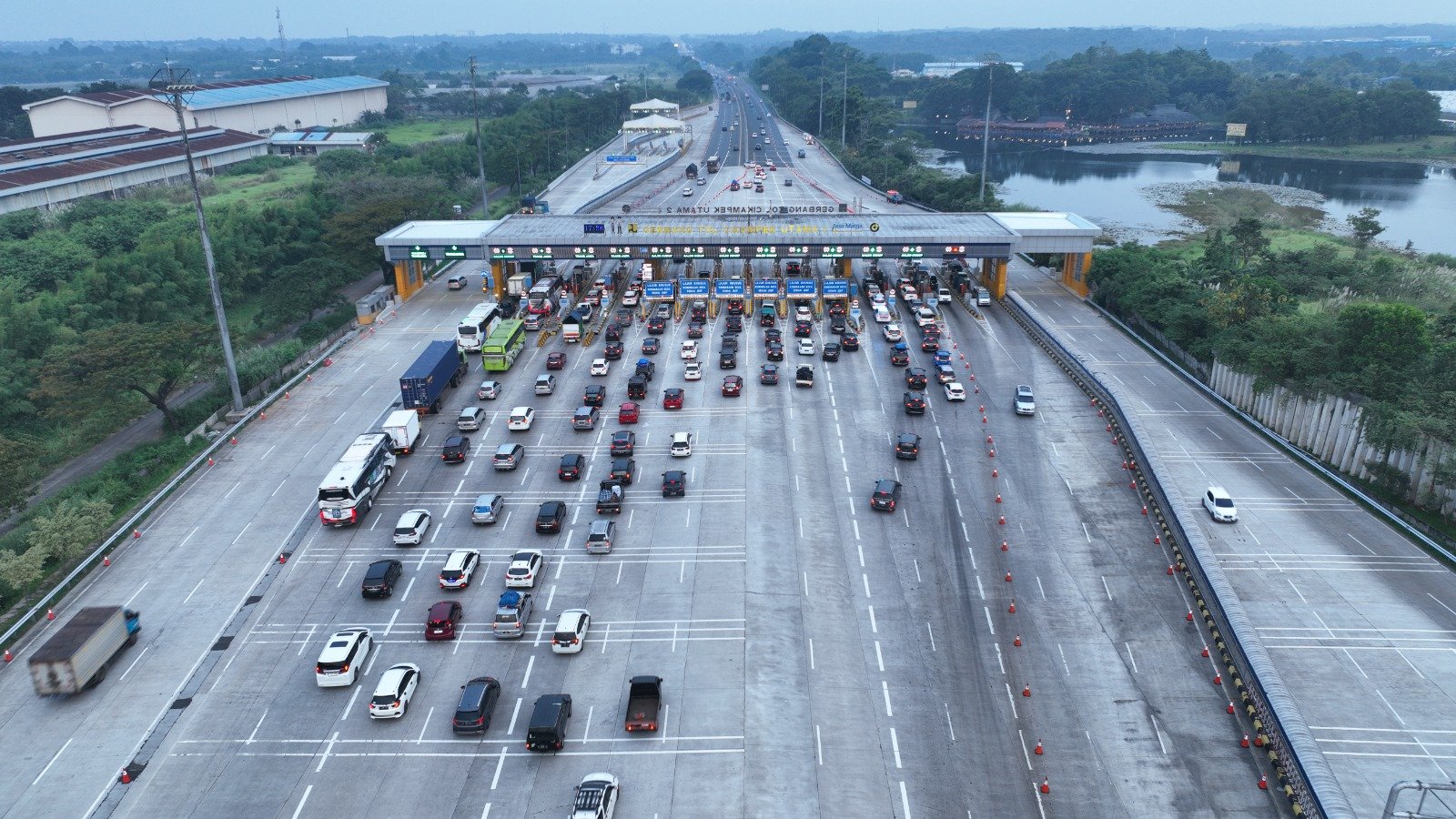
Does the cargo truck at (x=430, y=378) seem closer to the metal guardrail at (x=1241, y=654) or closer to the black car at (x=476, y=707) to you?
the black car at (x=476, y=707)

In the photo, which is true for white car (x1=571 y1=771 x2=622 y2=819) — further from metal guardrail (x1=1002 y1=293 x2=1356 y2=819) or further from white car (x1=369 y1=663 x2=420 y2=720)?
metal guardrail (x1=1002 y1=293 x2=1356 y2=819)

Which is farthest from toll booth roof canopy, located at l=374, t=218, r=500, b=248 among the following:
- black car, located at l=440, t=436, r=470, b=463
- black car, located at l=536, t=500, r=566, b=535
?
black car, located at l=536, t=500, r=566, b=535

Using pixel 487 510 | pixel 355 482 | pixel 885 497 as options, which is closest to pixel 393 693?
pixel 487 510

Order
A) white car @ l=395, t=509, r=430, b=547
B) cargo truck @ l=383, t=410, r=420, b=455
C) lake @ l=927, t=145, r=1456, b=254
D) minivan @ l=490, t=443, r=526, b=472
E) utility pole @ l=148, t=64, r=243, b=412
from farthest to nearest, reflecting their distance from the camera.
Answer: lake @ l=927, t=145, r=1456, b=254 → utility pole @ l=148, t=64, r=243, b=412 → cargo truck @ l=383, t=410, r=420, b=455 → minivan @ l=490, t=443, r=526, b=472 → white car @ l=395, t=509, r=430, b=547

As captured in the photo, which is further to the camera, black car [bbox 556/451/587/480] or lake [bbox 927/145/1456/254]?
lake [bbox 927/145/1456/254]

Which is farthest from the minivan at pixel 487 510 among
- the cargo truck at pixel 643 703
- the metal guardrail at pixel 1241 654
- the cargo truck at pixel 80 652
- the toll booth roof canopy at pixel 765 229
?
the toll booth roof canopy at pixel 765 229

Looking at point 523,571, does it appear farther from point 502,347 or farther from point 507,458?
point 502,347
